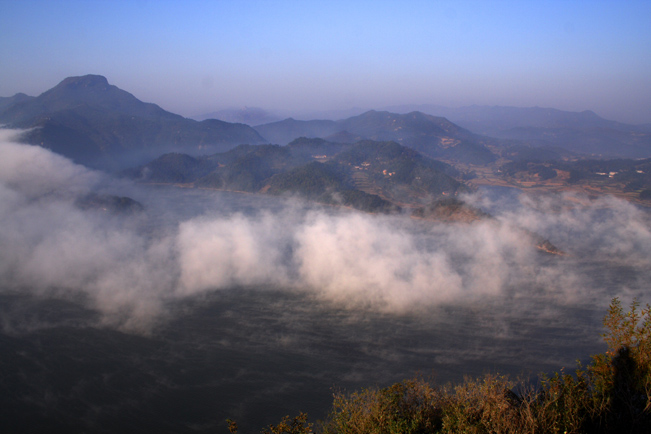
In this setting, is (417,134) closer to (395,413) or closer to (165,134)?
(165,134)

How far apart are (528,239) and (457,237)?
9.44 metres

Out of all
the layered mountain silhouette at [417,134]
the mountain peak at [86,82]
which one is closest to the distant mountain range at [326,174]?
the layered mountain silhouette at [417,134]

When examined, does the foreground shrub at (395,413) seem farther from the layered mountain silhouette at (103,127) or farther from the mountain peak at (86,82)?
the mountain peak at (86,82)

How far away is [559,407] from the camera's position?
508 inches

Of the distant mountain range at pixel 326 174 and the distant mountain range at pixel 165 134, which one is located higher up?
the distant mountain range at pixel 165 134

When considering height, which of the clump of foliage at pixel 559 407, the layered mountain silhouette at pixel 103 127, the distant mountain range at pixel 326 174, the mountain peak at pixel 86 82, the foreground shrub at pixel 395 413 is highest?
the mountain peak at pixel 86 82

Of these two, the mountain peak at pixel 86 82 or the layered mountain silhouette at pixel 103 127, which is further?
the mountain peak at pixel 86 82

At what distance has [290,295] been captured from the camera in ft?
127

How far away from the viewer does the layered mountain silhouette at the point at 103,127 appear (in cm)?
10088

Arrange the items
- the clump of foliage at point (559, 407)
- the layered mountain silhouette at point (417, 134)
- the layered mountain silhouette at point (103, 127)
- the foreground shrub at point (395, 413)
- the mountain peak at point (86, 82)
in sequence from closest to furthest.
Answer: the clump of foliage at point (559, 407) → the foreground shrub at point (395, 413) → the layered mountain silhouette at point (103, 127) → the layered mountain silhouette at point (417, 134) → the mountain peak at point (86, 82)

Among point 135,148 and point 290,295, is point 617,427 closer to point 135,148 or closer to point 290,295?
point 290,295

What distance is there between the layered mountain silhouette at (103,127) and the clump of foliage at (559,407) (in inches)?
3975

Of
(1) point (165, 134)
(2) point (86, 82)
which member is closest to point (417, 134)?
(1) point (165, 134)

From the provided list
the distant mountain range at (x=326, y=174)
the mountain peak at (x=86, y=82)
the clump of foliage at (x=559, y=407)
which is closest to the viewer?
the clump of foliage at (x=559, y=407)
